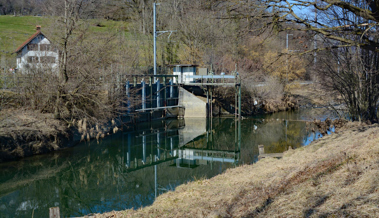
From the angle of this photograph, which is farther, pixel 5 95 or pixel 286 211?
pixel 5 95

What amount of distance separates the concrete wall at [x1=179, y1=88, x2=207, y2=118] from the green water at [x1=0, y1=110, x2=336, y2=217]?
18.3ft

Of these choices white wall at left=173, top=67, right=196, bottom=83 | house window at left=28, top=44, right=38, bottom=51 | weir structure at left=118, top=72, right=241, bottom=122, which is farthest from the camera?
white wall at left=173, top=67, right=196, bottom=83

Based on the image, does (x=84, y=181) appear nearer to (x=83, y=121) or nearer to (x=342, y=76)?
(x=83, y=121)

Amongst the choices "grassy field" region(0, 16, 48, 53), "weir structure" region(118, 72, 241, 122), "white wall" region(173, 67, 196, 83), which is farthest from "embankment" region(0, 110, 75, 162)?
"grassy field" region(0, 16, 48, 53)

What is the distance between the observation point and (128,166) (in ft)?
58.0

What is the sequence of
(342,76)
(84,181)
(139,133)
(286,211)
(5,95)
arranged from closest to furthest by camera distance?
(286,211) < (84,181) < (342,76) < (5,95) < (139,133)

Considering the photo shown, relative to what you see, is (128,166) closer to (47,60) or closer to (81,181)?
(81,181)

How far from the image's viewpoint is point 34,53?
2255 centimetres

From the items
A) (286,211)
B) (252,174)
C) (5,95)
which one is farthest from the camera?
(5,95)

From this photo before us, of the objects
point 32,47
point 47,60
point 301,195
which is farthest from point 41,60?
point 301,195

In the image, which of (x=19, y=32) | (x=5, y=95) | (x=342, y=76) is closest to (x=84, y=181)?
(x=5, y=95)

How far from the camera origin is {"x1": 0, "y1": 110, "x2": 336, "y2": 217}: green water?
12413mm

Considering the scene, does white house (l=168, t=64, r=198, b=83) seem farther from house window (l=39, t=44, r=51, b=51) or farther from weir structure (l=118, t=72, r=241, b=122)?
house window (l=39, t=44, r=51, b=51)

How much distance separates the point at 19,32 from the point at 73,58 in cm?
3326
